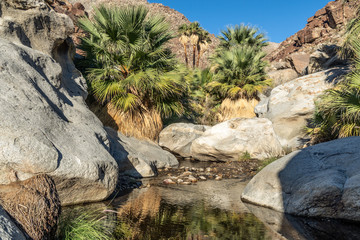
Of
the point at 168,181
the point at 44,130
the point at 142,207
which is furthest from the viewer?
the point at 168,181

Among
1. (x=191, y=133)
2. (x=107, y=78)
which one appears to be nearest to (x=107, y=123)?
(x=107, y=78)

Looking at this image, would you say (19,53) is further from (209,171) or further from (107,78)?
(209,171)

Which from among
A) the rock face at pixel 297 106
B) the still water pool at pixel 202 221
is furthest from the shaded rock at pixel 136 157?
the rock face at pixel 297 106

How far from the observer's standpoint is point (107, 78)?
10.2 meters

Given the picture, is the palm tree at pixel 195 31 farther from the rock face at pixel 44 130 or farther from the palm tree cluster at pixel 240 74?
the rock face at pixel 44 130

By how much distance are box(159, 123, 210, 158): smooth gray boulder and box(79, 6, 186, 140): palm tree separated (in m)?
1.65

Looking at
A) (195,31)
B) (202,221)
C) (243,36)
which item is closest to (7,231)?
(202,221)

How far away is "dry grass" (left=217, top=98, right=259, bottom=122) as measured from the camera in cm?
1538

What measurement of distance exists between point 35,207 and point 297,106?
10.2 metres

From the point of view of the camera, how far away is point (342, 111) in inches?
305

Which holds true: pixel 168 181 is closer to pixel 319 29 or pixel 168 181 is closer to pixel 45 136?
pixel 45 136

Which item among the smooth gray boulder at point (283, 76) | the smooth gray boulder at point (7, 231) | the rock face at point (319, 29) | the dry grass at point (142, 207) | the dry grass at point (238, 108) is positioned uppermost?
Answer: the rock face at point (319, 29)

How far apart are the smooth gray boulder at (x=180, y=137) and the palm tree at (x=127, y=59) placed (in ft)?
5.41

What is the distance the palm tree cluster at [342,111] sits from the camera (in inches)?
291
